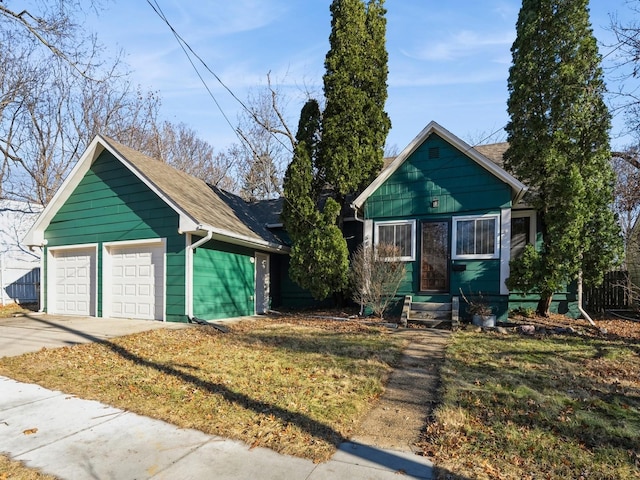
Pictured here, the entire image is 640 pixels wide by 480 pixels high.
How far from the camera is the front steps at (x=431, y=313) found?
32.9ft

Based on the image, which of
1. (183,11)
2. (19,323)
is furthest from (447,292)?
(19,323)

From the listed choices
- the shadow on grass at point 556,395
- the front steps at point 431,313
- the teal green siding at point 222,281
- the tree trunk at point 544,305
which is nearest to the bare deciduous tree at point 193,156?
the teal green siding at point 222,281

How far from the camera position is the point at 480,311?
9758 mm

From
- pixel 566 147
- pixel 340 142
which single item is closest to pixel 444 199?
pixel 566 147

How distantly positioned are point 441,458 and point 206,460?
197 centimetres

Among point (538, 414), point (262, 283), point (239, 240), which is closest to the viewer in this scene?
point (538, 414)

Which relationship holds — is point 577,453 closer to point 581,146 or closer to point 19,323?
point 581,146

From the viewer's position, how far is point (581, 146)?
973cm

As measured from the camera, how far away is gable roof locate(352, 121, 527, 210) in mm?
10086

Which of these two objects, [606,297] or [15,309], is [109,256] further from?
[606,297]

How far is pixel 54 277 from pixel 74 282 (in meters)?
1.06

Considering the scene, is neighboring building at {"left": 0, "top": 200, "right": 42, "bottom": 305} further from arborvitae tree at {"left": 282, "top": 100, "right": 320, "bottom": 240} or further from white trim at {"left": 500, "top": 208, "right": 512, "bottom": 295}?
white trim at {"left": 500, "top": 208, "right": 512, "bottom": 295}

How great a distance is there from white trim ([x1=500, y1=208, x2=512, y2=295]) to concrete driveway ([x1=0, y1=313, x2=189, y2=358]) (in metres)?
8.22

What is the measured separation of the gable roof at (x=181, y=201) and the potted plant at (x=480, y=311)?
6.43 m
